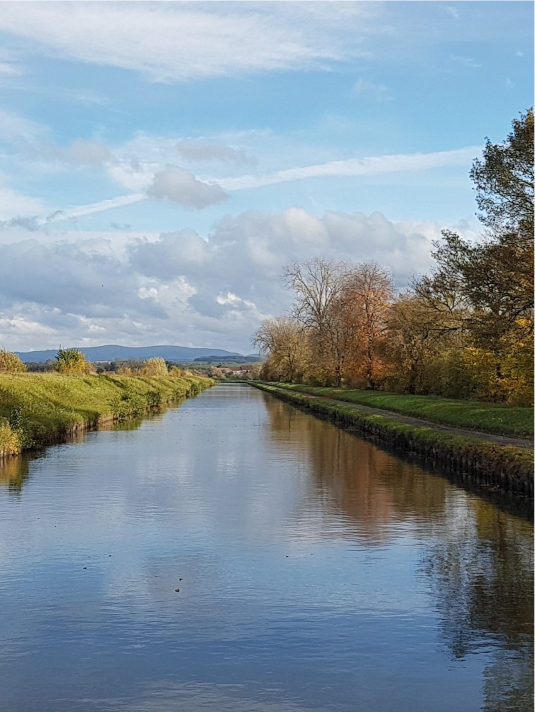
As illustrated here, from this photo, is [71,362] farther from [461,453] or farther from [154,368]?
[461,453]

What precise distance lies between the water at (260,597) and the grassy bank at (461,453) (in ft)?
4.65

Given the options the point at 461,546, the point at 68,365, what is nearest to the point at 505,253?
the point at 461,546

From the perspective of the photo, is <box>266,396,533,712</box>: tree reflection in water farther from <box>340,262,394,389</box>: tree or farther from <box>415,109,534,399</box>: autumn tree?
<box>340,262,394,389</box>: tree

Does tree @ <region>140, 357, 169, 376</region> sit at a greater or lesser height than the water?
greater

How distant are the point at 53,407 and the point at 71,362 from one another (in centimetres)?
4516

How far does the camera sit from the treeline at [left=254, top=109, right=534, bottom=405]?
2906 cm

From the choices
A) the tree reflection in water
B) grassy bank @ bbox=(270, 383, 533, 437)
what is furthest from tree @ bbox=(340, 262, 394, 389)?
the tree reflection in water

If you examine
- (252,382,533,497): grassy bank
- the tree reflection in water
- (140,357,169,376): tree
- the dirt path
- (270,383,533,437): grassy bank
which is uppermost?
(140,357,169,376): tree

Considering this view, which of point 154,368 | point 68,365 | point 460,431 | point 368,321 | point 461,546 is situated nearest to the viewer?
point 461,546

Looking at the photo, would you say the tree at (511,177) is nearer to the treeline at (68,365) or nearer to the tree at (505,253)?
the tree at (505,253)

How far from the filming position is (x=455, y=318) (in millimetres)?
36812

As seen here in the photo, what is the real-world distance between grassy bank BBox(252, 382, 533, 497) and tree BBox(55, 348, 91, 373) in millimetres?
44572

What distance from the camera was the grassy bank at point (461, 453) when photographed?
830 inches

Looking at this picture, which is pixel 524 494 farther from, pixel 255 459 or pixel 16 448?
pixel 16 448
